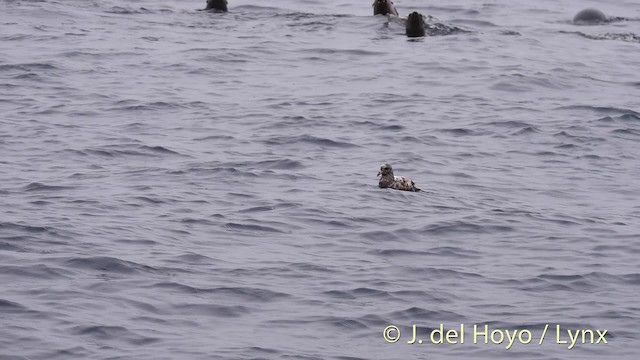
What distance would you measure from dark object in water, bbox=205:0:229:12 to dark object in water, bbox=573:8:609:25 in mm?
8800

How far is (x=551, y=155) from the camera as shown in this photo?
20.0 meters

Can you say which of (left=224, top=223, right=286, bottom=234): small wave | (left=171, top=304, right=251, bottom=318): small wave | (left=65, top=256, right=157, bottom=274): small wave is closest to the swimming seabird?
(left=224, top=223, right=286, bottom=234): small wave

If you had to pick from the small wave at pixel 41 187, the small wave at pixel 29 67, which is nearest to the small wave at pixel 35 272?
the small wave at pixel 41 187

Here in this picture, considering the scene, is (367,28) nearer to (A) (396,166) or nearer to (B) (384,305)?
(A) (396,166)

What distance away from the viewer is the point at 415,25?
98.6 ft

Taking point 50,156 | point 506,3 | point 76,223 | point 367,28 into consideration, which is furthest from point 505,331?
point 506,3

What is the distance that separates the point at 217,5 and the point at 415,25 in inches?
229

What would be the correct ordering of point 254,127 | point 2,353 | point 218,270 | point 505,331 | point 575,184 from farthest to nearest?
point 254,127 < point 575,184 < point 218,270 < point 505,331 < point 2,353

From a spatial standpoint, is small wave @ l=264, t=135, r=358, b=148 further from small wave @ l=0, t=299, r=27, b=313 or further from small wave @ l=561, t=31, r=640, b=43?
small wave @ l=561, t=31, r=640, b=43

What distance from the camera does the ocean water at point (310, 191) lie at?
1260 centimetres

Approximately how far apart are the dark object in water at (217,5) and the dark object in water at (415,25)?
17.7 feet

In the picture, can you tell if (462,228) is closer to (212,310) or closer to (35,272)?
(212,310)

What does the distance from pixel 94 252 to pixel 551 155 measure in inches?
325

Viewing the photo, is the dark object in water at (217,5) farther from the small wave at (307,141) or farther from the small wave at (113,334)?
the small wave at (113,334)
